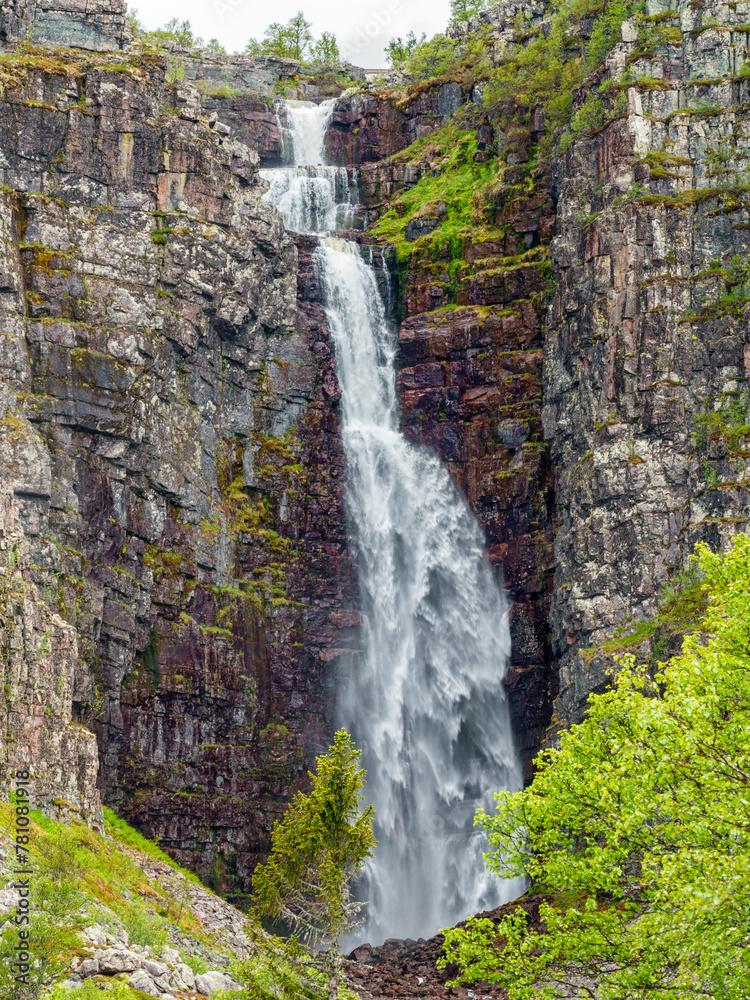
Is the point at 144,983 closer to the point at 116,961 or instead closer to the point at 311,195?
the point at 116,961

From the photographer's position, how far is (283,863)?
36.7m

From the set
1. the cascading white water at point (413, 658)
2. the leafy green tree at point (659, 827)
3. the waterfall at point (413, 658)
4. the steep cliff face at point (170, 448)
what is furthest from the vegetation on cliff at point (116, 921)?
the cascading white water at point (413, 658)

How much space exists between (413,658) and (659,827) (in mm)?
47737

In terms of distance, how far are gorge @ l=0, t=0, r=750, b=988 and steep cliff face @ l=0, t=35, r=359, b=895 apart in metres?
0.20

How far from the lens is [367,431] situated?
82.2 meters

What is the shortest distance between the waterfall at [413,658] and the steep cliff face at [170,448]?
2.07 metres

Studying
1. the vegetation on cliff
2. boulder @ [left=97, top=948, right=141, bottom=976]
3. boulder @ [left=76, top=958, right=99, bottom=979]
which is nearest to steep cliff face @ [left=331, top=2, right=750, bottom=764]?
the vegetation on cliff

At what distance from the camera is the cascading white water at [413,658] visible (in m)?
70.0

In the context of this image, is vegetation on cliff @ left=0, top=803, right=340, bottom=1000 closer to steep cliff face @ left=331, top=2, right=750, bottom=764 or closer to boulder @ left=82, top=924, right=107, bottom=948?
boulder @ left=82, top=924, right=107, bottom=948

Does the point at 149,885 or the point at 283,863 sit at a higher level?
the point at 283,863

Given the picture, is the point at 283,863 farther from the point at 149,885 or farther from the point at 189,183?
the point at 189,183

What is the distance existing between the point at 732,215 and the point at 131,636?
4377 centimetres

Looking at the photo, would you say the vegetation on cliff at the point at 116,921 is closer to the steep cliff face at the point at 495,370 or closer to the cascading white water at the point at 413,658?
the cascading white water at the point at 413,658

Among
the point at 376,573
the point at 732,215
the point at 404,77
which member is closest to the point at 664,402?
the point at 732,215
